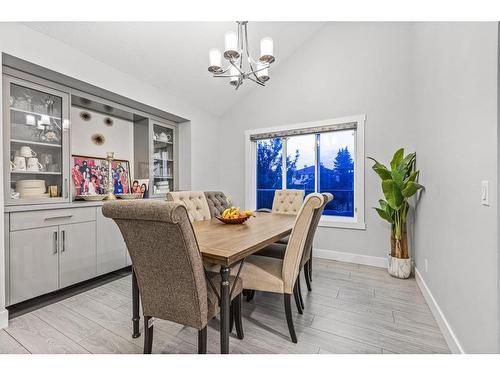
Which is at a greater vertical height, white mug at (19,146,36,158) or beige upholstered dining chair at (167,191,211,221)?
white mug at (19,146,36,158)

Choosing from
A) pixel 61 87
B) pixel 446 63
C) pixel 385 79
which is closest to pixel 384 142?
pixel 385 79

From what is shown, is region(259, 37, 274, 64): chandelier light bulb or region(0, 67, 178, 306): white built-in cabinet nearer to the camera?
region(259, 37, 274, 64): chandelier light bulb

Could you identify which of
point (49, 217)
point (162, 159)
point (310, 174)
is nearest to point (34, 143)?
point (49, 217)

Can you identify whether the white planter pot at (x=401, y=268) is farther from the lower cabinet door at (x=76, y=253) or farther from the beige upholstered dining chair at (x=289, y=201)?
the lower cabinet door at (x=76, y=253)

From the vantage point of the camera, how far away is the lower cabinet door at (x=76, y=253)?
2410 millimetres

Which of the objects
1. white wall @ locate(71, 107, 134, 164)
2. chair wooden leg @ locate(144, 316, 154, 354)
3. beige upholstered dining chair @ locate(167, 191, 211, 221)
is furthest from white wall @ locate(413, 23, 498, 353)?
white wall @ locate(71, 107, 134, 164)

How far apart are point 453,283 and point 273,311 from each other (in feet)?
4.37

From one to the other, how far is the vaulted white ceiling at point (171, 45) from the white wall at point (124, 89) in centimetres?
9

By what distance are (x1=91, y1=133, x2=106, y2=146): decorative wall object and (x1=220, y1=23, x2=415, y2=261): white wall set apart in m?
2.38

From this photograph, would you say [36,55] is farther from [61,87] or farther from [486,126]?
[486,126]

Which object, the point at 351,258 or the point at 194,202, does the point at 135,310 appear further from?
the point at 351,258

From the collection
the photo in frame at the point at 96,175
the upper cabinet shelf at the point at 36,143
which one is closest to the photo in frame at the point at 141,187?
the photo in frame at the point at 96,175

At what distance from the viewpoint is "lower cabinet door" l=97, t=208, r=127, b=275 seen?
276 cm

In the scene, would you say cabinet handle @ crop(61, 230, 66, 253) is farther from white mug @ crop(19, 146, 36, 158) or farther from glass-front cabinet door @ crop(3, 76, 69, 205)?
white mug @ crop(19, 146, 36, 158)
